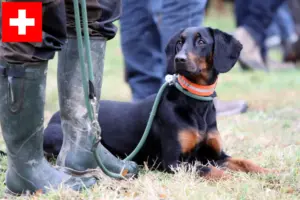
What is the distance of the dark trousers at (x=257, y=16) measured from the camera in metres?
8.20

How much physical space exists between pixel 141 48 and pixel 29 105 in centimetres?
234

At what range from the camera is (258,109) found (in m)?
5.32

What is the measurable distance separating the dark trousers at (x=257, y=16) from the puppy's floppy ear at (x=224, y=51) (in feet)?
15.8

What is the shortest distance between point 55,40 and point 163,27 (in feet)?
6.24

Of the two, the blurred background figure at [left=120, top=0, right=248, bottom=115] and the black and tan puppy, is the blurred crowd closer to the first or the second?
the blurred background figure at [left=120, top=0, right=248, bottom=115]

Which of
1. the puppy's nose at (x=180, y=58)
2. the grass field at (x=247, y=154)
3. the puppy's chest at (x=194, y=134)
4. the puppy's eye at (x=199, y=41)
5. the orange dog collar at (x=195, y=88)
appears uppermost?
the puppy's eye at (x=199, y=41)

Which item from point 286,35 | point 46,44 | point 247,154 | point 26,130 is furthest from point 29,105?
point 286,35

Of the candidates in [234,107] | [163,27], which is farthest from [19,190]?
[234,107]

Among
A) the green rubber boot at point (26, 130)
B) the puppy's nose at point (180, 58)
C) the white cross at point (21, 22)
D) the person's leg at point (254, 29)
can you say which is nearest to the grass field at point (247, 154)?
the green rubber boot at point (26, 130)

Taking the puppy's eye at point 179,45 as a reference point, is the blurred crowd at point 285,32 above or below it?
below

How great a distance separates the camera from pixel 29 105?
2547mm

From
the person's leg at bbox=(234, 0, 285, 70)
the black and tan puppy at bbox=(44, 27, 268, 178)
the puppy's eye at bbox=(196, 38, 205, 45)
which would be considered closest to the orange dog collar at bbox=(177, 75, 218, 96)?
the black and tan puppy at bbox=(44, 27, 268, 178)

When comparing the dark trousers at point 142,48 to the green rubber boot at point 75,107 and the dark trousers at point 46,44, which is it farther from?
the dark trousers at point 46,44

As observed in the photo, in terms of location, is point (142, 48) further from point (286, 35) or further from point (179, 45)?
point (286, 35)
